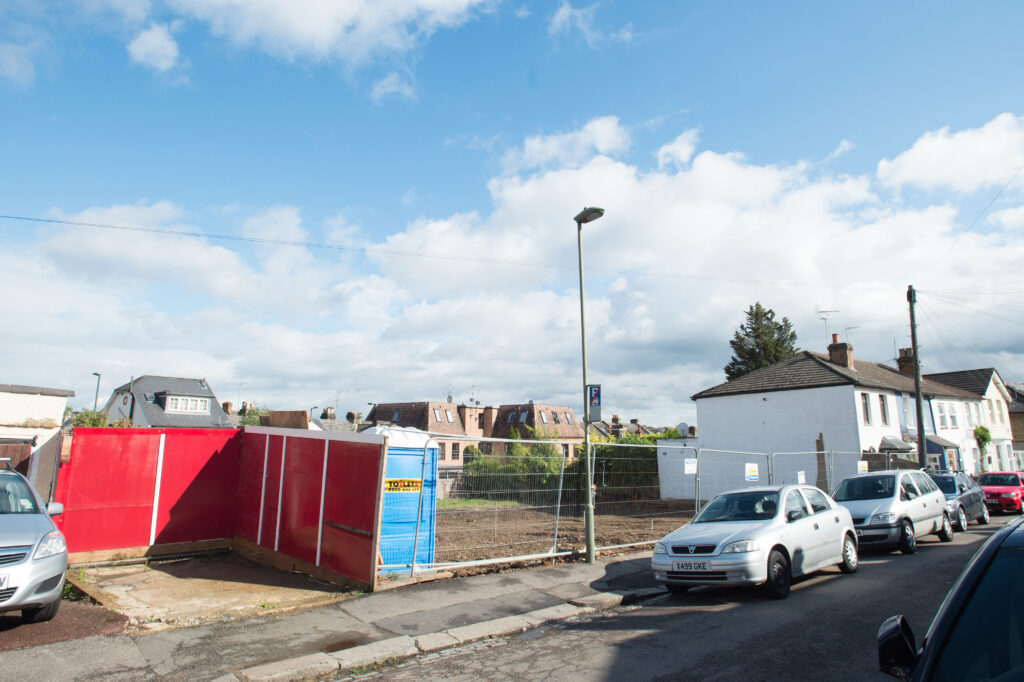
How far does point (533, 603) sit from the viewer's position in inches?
329

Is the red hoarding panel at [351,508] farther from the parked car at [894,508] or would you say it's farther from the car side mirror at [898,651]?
the parked car at [894,508]

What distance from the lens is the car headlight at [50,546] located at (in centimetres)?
669

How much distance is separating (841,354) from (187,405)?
4869 centimetres

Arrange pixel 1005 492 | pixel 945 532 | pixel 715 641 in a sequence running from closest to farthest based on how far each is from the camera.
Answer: pixel 715 641, pixel 945 532, pixel 1005 492

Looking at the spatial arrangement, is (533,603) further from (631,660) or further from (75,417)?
(75,417)

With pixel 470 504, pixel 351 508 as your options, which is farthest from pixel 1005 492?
pixel 351 508

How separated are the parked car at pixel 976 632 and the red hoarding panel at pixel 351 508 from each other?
7179 millimetres

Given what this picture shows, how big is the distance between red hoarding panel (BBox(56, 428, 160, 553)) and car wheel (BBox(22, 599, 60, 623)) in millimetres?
4372

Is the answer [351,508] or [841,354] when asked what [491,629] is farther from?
[841,354]

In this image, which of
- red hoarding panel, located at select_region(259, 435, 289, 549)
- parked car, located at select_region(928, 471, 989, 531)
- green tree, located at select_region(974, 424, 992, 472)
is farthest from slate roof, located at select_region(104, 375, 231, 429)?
green tree, located at select_region(974, 424, 992, 472)

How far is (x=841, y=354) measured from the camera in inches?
1275

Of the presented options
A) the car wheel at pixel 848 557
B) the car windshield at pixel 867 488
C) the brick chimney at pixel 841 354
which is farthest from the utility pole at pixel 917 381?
the car wheel at pixel 848 557

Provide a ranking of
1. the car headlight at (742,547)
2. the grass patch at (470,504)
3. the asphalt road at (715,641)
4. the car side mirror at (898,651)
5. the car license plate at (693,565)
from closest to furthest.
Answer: the car side mirror at (898,651) → the asphalt road at (715,641) → the car headlight at (742,547) → the car license plate at (693,565) → the grass patch at (470,504)

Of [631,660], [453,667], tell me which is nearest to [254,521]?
[453,667]
